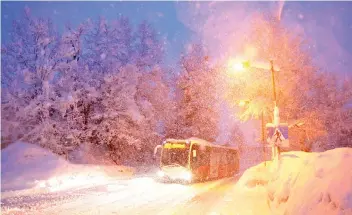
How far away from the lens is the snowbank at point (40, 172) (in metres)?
24.1

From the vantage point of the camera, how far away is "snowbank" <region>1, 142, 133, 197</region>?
24.1 meters

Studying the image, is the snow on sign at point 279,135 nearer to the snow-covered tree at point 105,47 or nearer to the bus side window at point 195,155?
the bus side window at point 195,155

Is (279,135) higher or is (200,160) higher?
(279,135)

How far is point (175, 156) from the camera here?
1101 inches

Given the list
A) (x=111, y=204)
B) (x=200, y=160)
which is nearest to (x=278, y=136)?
(x=111, y=204)

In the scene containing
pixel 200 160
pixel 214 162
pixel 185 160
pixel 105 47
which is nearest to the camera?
pixel 185 160

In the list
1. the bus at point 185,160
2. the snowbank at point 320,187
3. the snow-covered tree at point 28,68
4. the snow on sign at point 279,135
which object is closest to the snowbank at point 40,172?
the snow-covered tree at point 28,68

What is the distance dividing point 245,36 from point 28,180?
21683 mm

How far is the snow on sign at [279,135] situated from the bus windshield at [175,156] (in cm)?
1350

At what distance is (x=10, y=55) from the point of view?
35.4 m

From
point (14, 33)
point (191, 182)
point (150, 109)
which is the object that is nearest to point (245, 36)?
point (150, 109)

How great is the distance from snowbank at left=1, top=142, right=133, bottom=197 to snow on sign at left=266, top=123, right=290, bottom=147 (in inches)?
Result: 534

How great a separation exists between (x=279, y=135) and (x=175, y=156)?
14.3 meters

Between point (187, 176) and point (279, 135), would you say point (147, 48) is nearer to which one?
point (187, 176)
